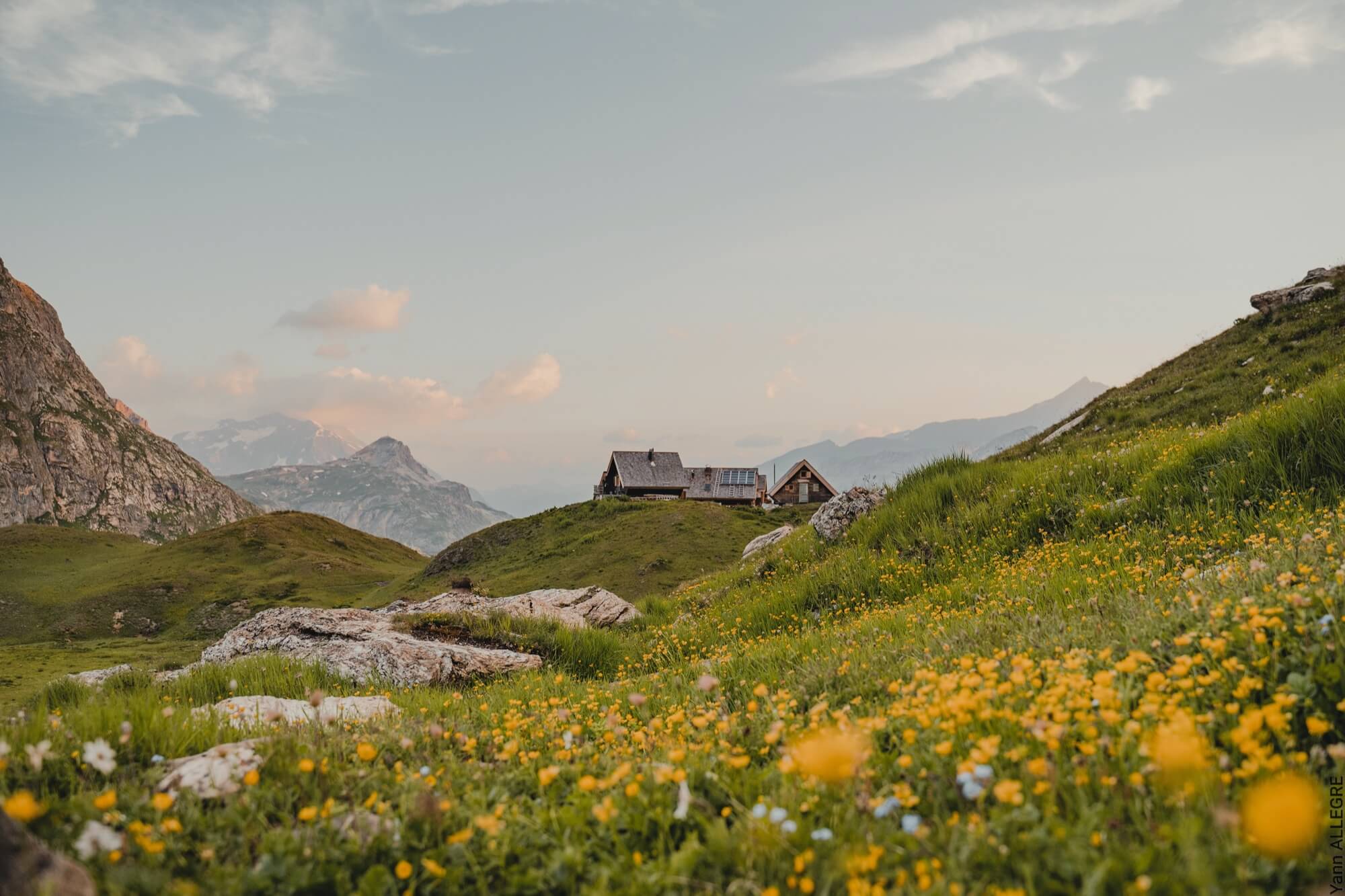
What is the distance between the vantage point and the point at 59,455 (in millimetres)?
174375

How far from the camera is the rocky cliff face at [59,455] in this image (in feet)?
535

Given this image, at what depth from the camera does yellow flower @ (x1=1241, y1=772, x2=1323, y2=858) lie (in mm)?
2264

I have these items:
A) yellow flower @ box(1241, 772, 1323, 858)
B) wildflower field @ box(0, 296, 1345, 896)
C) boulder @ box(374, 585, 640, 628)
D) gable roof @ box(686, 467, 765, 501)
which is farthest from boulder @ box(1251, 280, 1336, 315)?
gable roof @ box(686, 467, 765, 501)

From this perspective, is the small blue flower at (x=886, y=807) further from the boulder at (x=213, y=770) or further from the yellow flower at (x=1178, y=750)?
the boulder at (x=213, y=770)

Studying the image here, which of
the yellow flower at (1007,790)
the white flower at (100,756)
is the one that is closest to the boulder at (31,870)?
the white flower at (100,756)

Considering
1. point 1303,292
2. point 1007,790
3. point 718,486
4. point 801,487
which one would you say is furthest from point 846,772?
point 718,486

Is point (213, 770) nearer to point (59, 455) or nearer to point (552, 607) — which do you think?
point (552, 607)

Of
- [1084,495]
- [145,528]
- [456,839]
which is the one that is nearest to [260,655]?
[456,839]

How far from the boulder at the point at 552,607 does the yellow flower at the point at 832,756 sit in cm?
1075

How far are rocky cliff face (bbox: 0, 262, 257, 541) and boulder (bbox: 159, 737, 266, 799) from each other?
698ft

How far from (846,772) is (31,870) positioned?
330 cm

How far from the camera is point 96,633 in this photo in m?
60.7

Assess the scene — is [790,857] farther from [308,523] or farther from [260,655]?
[308,523]

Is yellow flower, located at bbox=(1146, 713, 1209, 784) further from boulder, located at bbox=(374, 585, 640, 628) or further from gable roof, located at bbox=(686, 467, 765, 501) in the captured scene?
gable roof, located at bbox=(686, 467, 765, 501)
